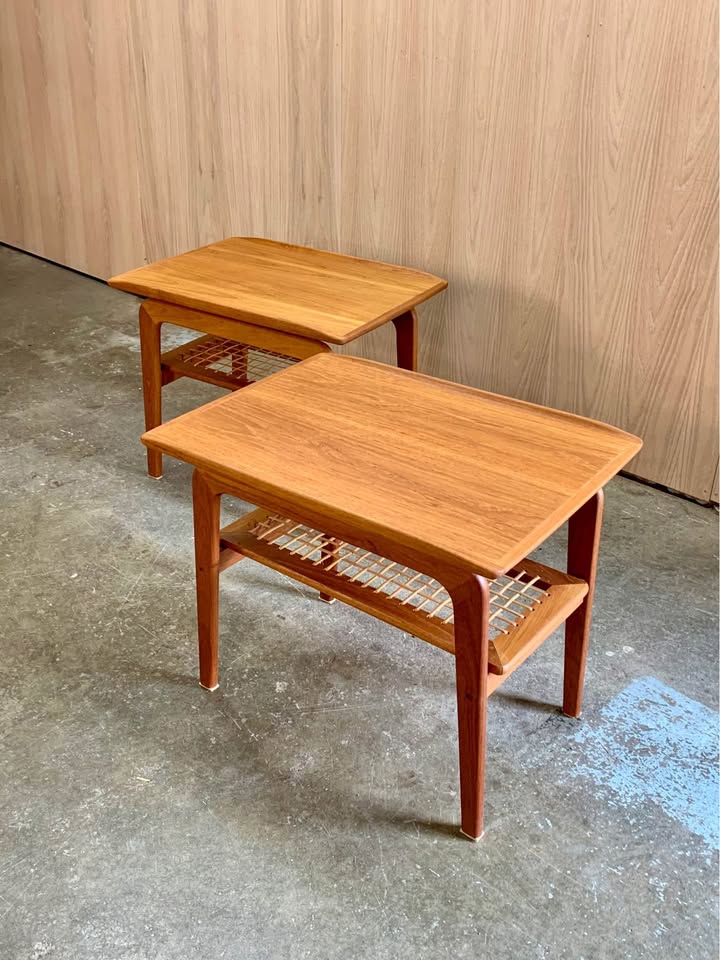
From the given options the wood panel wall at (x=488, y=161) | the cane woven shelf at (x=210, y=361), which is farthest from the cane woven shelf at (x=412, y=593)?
the wood panel wall at (x=488, y=161)

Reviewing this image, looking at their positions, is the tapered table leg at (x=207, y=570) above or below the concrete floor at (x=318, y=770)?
above

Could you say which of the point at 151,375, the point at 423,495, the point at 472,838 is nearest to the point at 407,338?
the point at 151,375

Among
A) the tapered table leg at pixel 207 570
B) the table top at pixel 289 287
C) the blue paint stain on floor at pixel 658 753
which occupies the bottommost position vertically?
the blue paint stain on floor at pixel 658 753

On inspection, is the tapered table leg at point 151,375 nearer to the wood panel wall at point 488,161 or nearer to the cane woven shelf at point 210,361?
the cane woven shelf at point 210,361

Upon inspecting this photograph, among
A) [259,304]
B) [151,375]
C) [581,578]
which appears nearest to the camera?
[581,578]

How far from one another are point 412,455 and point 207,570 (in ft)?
1.37

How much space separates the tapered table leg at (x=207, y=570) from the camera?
62.9 inches

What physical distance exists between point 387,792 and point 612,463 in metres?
0.64

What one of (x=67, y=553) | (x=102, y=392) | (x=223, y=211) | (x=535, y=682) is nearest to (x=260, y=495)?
(x=535, y=682)

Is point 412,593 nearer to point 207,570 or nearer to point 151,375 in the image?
point 207,570

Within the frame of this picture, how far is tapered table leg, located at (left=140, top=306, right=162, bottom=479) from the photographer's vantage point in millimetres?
2373

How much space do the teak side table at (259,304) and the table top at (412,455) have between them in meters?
0.32

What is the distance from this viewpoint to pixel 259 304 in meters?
2.18

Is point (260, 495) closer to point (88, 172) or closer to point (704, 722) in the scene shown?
point (704, 722)
